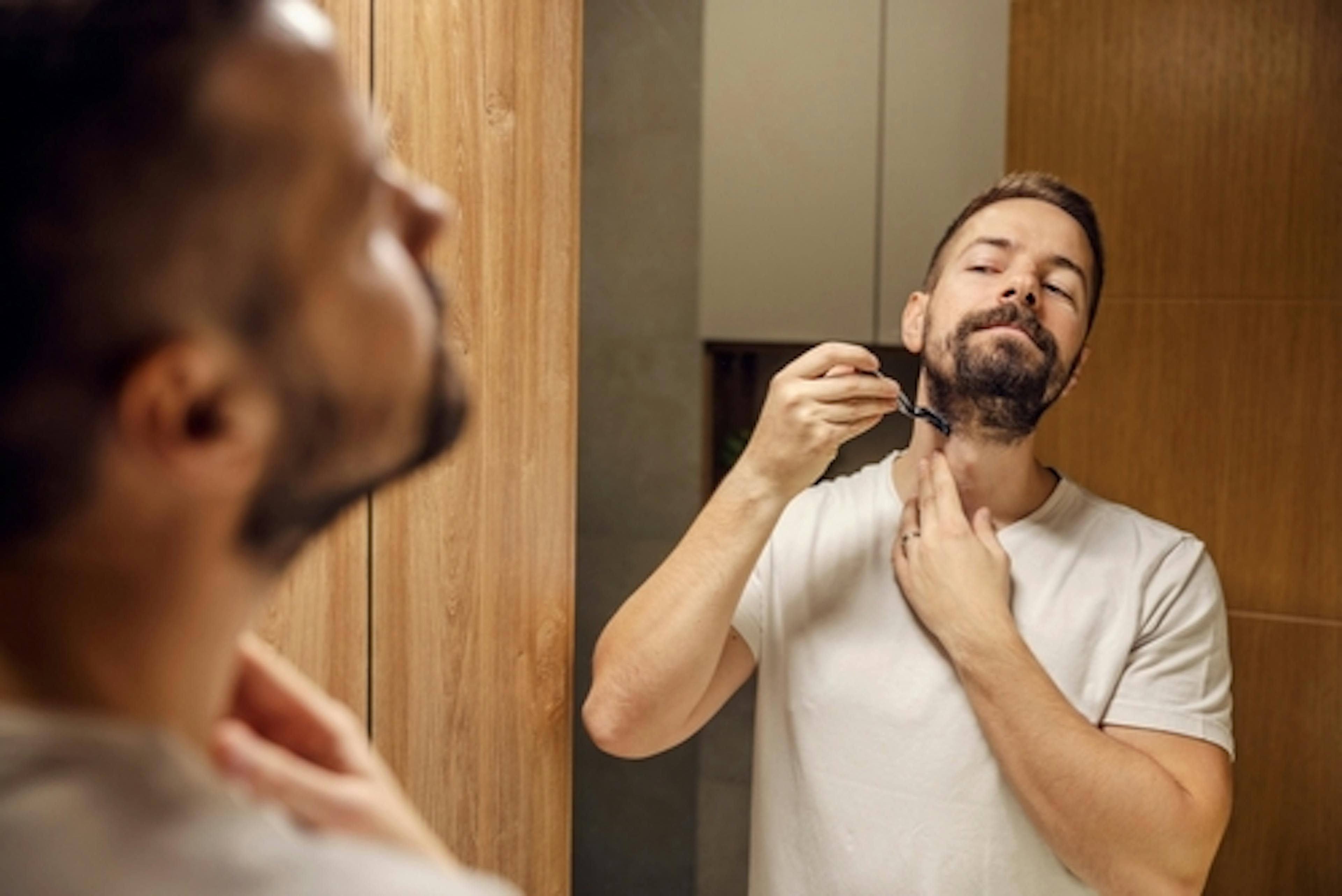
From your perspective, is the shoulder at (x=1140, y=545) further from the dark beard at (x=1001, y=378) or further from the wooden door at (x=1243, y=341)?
the wooden door at (x=1243, y=341)

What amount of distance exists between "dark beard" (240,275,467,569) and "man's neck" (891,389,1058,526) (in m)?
0.99

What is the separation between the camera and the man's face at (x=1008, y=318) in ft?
4.06

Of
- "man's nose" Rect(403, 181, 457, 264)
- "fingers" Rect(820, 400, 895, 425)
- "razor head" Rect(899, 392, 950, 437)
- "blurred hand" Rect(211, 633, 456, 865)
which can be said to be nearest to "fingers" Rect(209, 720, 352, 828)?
"blurred hand" Rect(211, 633, 456, 865)

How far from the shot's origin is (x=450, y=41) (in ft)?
3.88

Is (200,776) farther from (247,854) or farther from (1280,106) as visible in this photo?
(1280,106)

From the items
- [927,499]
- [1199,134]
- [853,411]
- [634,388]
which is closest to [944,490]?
[927,499]

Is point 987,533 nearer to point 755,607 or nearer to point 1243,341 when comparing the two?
point 755,607

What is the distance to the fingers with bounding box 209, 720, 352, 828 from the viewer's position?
36 cm

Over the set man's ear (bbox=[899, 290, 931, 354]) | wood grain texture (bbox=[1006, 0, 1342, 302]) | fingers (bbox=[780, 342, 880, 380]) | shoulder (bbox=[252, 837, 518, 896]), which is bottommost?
shoulder (bbox=[252, 837, 518, 896])

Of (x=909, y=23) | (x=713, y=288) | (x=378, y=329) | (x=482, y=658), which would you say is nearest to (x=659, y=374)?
(x=713, y=288)

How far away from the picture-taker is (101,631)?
31 centimetres

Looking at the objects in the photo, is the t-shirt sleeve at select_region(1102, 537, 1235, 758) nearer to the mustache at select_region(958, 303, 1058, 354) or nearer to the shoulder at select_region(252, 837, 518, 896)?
the mustache at select_region(958, 303, 1058, 354)

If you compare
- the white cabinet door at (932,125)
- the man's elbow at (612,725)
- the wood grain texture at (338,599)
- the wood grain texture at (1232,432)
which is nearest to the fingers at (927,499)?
the man's elbow at (612,725)

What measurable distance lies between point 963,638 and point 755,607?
23cm
